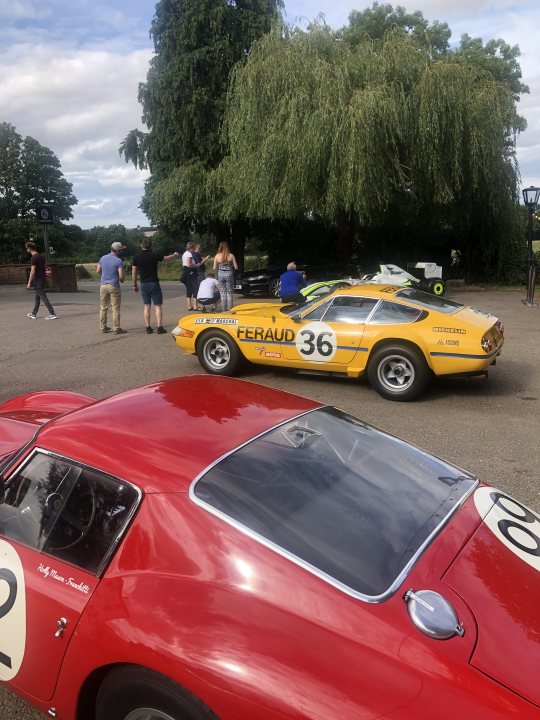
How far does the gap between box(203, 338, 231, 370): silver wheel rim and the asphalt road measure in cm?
32

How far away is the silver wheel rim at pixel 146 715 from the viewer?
5.60 ft

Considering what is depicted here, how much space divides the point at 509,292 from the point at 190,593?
71.8ft

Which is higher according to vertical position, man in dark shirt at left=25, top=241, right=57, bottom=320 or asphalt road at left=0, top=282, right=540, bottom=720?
man in dark shirt at left=25, top=241, right=57, bottom=320

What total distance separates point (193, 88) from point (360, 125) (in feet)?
41.4

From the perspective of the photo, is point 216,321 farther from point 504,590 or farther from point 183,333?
point 504,590

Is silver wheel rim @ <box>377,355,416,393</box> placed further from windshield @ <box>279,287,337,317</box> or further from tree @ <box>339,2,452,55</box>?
tree @ <box>339,2,452,55</box>

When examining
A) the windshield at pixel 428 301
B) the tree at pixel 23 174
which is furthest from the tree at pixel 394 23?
the tree at pixel 23 174

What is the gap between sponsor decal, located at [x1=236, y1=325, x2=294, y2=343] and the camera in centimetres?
764

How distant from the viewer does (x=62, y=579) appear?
6.65ft

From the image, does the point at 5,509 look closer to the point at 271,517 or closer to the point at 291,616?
the point at 271,517

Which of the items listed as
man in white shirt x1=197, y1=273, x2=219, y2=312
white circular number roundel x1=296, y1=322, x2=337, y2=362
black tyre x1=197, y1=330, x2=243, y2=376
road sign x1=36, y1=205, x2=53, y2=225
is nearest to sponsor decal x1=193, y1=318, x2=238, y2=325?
black tyre x1=197, y1=330, x2=243, y2=376

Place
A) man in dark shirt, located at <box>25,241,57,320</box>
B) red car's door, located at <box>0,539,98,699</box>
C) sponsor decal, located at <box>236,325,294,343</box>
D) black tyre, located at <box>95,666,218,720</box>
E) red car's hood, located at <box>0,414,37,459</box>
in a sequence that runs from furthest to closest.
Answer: man in dark shirt, located at <box>25,241,57,320</box>, sponsor decal, located at <box>236,325,294,343</box>, red car's hood, located at <box>0,414,37,459</box>, red car's door, located at <box>0,539,98,699</box>, black tyre, located at <box>95,666,218,720</box>

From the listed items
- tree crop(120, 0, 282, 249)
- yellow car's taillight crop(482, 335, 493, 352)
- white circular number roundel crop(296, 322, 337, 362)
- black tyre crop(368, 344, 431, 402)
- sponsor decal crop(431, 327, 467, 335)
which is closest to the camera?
yellow car's taillight crop(482, 335, 493, 352)

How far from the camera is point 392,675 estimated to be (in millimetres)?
1481
